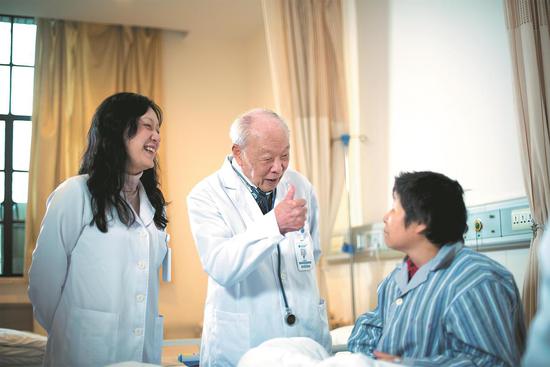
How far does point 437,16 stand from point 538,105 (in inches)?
45.9

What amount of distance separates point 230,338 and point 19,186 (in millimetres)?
3545

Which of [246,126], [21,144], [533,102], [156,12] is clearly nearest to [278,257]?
[246,126]

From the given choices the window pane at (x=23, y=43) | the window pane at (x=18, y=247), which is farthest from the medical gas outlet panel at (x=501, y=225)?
the window pane at (x=23, y=43)

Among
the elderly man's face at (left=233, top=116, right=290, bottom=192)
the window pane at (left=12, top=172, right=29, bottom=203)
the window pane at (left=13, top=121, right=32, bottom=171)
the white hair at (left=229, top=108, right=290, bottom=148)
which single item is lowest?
the elderly man's face at (left=233, top=116, right=290, bottom=192)

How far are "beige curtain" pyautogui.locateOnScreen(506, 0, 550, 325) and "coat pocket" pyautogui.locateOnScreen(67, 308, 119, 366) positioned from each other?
1560mm

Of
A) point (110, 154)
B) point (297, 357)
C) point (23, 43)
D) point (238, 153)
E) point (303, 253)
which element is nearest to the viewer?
point (297, 357)

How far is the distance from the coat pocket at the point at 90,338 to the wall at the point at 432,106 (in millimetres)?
1730

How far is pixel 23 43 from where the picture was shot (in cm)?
526

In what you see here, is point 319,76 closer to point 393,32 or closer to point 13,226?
point 393,32

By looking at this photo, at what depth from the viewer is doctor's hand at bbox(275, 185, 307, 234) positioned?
199cm

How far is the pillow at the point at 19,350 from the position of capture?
3.14 metres

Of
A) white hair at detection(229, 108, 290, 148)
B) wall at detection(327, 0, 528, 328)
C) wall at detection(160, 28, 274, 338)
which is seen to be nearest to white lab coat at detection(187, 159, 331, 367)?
white hair at detection(229, 108, 290, 148)

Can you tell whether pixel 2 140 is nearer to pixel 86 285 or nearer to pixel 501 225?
pixel 86 285

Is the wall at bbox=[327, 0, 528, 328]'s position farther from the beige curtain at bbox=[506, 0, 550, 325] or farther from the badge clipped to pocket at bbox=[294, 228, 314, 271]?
the badge clipped to pocket at bbox=[294, 228, 314, 271]
